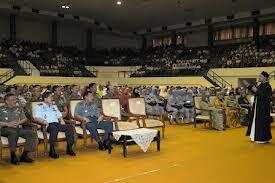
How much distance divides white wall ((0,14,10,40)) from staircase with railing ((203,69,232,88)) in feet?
45.3

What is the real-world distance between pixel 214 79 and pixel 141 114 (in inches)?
554

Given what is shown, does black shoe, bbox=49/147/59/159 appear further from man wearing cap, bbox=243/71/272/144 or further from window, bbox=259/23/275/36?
window, bbox=259/23/275/36

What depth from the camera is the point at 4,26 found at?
81.4 feet

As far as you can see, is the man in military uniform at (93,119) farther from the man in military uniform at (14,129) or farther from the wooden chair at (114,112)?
the man in military uniform at (14,129)

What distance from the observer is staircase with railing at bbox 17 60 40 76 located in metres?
21.5

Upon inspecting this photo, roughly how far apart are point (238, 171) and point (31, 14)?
831 inches

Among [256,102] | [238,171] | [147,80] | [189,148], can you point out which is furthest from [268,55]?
[238,171]

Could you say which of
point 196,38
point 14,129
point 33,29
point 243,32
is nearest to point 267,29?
point 243,32

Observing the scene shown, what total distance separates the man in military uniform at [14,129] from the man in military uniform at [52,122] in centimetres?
34

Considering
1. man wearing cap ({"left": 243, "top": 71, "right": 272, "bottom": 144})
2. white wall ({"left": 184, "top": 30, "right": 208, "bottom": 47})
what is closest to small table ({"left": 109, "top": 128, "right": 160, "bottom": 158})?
man wearing cap ({"left": 243, "top": 71, "right": 272, "bottom": 144})

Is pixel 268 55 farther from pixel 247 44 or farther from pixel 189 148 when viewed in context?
pixel 189 148

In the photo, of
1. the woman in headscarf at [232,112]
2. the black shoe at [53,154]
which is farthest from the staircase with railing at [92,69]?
the black shoe at [53,154]

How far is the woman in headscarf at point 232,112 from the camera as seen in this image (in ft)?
32.7

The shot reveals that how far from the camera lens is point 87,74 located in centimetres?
2439
